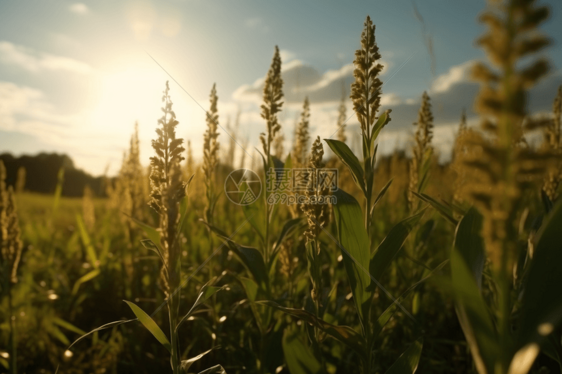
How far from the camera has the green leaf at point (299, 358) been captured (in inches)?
69.3

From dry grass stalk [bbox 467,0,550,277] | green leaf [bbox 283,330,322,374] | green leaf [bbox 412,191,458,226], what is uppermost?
dry grass stalk [bbox 467,0,550,277]

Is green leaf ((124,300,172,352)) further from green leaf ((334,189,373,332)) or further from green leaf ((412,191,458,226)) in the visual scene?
green leaf ((412,191,458,226))

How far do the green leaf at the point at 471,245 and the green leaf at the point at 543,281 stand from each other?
146 mm

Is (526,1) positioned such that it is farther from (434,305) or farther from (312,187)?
(434,305)

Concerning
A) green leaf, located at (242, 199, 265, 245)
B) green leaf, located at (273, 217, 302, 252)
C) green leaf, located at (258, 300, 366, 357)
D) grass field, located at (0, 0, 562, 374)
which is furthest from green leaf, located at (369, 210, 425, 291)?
green leaf, located at (242, 199, 265, 245)

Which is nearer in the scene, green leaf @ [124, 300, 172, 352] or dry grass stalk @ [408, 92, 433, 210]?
green leaf @ [124, 300, 172, 352]

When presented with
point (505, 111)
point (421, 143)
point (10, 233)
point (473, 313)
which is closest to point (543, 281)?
point (473, 313)

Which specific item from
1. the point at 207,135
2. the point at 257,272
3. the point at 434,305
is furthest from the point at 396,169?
the point at 257,272

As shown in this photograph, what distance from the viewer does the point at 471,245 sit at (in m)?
1.12

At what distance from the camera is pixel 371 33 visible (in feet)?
6.25

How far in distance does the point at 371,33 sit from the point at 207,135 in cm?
162

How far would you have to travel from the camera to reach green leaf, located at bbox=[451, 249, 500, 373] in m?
0.88

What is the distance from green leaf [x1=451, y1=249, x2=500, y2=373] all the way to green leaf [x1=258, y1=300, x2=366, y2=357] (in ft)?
2.06

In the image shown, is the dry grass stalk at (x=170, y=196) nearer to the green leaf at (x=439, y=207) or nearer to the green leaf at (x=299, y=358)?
the green leaf at (x=299, y=358)
